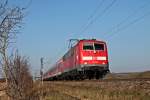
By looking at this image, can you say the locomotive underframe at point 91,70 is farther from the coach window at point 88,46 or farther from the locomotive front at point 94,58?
the coach window at point 88,46

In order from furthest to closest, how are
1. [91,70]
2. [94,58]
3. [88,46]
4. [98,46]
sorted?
[98,46] → [88,46] → [94,58] → [91,70]

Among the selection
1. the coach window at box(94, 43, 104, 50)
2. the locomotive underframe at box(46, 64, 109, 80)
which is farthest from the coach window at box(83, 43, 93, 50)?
the locomotive underframe at box(46, 64, 109, 80)

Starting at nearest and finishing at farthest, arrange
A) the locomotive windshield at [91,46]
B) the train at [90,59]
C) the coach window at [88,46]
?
the train at [90,59]
the coach window at [88,46]
the locomotive windshield at [91,46]

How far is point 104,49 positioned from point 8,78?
15492 millimetres

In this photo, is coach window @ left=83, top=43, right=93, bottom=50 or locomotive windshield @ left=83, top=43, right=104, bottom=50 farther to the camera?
locomotive windshield @ left=83, top=43, right=104, bottom=50

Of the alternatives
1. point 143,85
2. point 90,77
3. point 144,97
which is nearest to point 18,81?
point 143,85

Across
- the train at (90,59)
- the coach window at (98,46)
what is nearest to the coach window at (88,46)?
the train at (90,59)

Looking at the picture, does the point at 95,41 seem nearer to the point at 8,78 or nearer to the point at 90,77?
the point at 90,77

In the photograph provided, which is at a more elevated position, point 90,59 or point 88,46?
point 88,46

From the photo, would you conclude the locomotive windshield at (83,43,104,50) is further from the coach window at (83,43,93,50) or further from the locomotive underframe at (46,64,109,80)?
the locomotive underframe at (46,64,109,80)

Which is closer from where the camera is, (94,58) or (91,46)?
(94,58)

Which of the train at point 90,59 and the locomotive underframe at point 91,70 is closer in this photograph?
the locomotive underframe at point 91,70

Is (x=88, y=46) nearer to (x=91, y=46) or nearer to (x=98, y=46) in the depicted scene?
(x=91, y=46)

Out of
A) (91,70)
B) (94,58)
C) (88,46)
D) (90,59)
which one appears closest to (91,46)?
(88,46)
